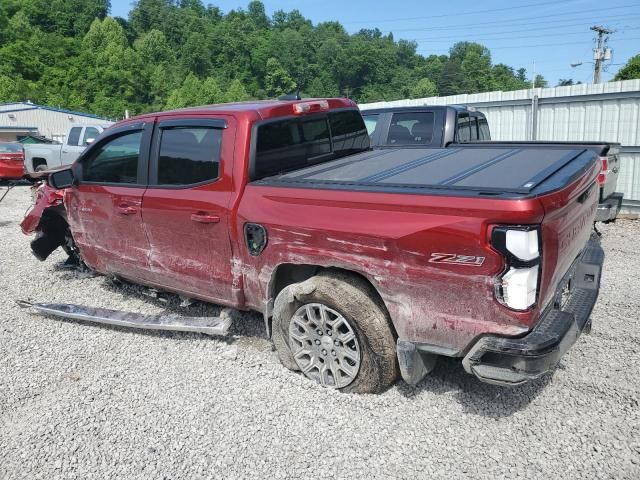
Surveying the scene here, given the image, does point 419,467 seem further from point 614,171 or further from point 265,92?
point 265,92

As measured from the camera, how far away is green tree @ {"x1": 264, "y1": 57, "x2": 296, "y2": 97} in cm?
10931

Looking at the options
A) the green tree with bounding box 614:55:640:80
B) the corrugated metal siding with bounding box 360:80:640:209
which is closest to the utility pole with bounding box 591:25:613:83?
the green tree with bounding box 614:55:640:80

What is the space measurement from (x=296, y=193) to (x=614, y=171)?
5414 mm

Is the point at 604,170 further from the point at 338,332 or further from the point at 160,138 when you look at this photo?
the point at 160,138

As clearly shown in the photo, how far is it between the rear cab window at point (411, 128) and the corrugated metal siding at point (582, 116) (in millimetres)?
5022

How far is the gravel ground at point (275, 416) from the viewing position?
2.83m

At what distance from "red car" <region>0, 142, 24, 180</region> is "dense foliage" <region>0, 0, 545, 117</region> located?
55.5 meters

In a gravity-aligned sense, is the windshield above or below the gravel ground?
above

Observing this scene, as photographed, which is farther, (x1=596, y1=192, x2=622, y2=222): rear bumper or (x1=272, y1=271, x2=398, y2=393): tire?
(x1=596, y1=192, x2=622, y2=222): rear bumper

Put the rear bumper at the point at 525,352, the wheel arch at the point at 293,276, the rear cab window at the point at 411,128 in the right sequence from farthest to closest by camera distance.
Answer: the rear cab window at the point at 411,128 → the wheel arch at the point at 293,276 → the rear bumper at the point at 525,352

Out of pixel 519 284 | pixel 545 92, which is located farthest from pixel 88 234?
pixel 545 92

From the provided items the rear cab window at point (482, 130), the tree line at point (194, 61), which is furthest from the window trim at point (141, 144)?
the tree line at point (194, 61)

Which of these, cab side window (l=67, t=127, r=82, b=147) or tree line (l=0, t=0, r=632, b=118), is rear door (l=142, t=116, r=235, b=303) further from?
tree line (l=0, t=0, r=632, b=118)

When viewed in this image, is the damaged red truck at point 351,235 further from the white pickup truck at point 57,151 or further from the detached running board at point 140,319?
the white pickup truck at point 57,151
